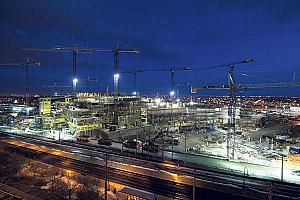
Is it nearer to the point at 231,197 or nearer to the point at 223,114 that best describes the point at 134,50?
the point at 223,114

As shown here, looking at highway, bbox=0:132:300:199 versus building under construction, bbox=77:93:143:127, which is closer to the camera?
highway, bbox=0:132:300:199

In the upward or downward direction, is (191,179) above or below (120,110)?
below

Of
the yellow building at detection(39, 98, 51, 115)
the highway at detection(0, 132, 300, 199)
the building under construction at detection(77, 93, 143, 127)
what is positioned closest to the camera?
the highway at detection(0, 132, 300, 199)

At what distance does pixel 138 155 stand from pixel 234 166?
507 inches

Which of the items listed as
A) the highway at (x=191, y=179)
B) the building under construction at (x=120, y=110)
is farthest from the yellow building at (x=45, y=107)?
the highway at (x=191, y=179)

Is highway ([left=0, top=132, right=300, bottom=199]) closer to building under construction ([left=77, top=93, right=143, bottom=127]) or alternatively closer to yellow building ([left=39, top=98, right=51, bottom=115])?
building under construction ([left=77, top=93, right=143, bottom=127])

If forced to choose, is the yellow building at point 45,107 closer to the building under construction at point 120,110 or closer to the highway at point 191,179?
the building under construction at point 120,110

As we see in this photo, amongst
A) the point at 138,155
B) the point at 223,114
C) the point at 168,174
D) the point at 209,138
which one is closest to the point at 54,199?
the point at 168,174

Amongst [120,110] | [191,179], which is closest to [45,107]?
[120,110]

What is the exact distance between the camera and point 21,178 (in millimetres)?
27469

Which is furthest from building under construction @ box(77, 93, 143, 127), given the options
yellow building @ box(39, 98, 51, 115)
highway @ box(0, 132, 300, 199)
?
highway @ box(0, 132, 300, 199)

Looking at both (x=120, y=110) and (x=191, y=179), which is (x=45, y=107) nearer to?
(x=120, y=110)

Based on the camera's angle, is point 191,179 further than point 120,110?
No

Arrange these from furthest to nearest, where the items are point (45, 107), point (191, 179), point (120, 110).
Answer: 1. point (45, 107)
2. point (120, 110)
3. point (191, 179)
